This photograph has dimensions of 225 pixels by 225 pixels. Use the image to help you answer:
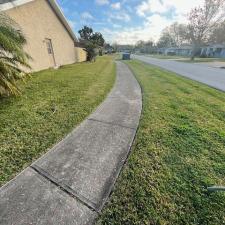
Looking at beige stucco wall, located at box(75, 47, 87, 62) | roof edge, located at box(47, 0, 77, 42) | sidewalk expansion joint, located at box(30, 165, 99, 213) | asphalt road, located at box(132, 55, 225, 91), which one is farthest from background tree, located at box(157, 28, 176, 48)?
sidewalk expansion joint, located at box(30, 165, 99, 213)

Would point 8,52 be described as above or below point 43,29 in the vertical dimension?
below

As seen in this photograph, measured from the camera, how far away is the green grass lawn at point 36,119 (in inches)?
117

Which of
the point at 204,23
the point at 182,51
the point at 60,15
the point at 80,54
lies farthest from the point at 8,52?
the point at 182,51

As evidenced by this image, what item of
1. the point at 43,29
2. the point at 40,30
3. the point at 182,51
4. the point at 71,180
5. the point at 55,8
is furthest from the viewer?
the point at 182,51

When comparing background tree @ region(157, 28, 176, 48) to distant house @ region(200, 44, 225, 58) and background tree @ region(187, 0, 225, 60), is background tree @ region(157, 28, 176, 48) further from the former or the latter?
background tree @ region(187, 0, 225, 60)

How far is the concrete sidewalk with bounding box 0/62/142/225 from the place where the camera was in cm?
193

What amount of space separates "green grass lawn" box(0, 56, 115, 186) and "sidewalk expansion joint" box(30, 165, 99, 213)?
1.01 feet

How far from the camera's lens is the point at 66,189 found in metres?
2.28

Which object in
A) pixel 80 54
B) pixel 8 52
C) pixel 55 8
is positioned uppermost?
pixel 55 8

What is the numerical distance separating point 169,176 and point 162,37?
121 metres

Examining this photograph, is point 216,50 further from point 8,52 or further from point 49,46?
point 8,52

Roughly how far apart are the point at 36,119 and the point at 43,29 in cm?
1012

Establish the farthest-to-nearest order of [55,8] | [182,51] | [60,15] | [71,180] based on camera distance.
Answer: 1. [182,51]
2. [60,15]
3. [55,8]
4. [71,180]

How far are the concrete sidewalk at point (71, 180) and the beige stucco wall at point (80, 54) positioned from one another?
17.3m
